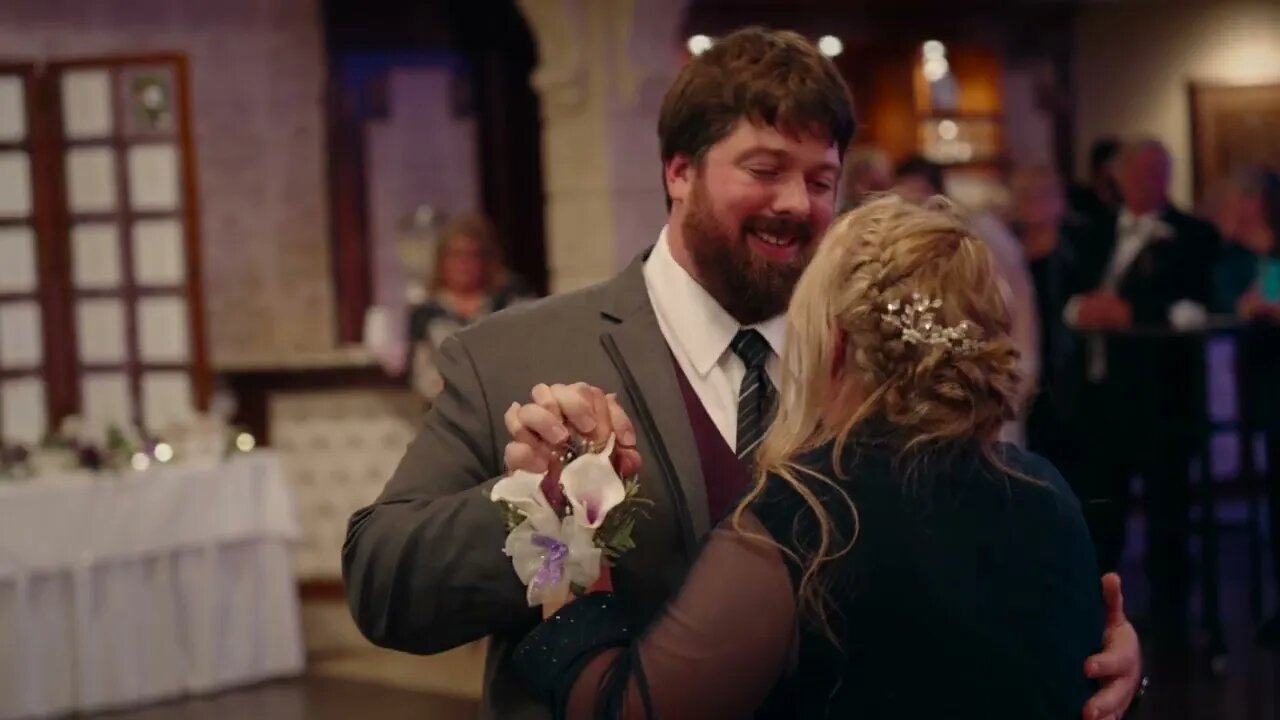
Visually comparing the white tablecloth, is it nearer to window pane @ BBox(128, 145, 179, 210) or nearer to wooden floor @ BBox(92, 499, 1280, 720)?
wooden floor @ BBox(92, 499, 1280, 720)

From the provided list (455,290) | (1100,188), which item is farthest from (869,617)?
(1100,188)

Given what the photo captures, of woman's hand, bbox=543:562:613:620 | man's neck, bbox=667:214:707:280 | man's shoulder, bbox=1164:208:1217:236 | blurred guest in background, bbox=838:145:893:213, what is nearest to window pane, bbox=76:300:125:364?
blurred guest in background, bbox=838:145:893:213

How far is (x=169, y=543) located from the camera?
258 inches

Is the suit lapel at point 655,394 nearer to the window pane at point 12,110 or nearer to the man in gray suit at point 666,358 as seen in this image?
the man in gray suit at point 666,358

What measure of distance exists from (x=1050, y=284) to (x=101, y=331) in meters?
3.62

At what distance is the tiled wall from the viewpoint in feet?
28.7

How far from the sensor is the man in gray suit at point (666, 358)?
2.06 metres

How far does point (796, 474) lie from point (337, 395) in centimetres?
666

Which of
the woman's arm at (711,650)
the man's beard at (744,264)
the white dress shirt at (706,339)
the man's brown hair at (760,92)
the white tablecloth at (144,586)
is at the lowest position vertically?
the white tablecloth at (144,586)

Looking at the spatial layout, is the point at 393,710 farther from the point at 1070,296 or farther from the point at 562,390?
the point at 562,390

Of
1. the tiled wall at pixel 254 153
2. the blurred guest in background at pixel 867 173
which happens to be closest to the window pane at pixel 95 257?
the tiled wall at pixel 254 153

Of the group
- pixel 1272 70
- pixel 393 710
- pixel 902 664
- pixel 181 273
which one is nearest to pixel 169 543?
Answer: pixel 393 710

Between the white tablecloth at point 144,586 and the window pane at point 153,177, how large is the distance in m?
1.37

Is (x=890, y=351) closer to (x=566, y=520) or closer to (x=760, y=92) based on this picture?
(x=566, y=520)
